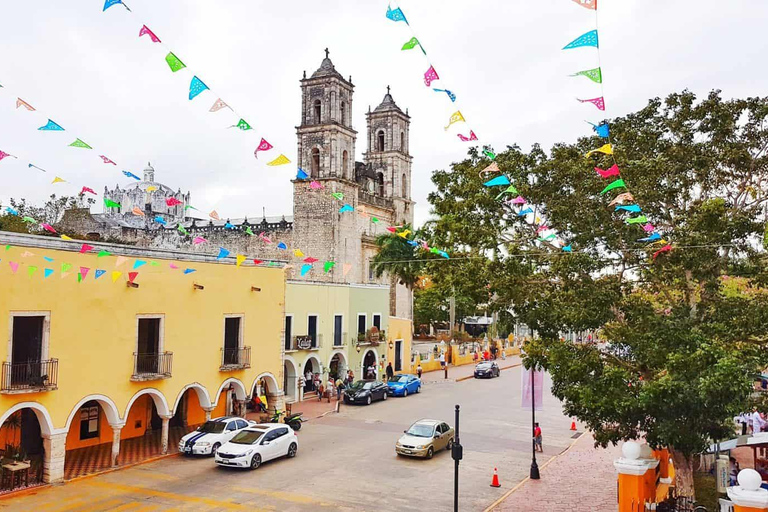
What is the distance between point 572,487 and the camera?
689 inches

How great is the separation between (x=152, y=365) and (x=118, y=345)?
147 centimetres

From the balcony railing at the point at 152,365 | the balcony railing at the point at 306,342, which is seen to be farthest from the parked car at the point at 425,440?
the balcony railing at the point at 306,342

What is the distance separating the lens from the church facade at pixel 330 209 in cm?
4338

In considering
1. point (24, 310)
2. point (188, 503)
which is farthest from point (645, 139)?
point (24, 310)

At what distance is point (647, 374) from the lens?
14.5m

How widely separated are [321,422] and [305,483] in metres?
8.78

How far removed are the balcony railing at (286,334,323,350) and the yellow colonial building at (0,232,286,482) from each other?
4.87 metres

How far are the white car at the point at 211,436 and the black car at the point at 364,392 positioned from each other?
31.0 ft

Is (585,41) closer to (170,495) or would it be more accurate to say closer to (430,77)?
(430,77)

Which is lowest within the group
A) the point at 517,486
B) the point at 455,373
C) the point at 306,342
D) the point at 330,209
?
the point at 517,486

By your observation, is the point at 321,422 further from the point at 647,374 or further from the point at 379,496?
the point at 647,374

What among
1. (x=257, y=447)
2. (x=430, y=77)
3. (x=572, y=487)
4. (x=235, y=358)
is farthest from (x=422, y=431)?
(x=430, y=77)

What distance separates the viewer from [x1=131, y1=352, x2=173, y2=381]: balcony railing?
63.8 ft

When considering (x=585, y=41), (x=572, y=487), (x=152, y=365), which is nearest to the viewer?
(x=585, y=41)
